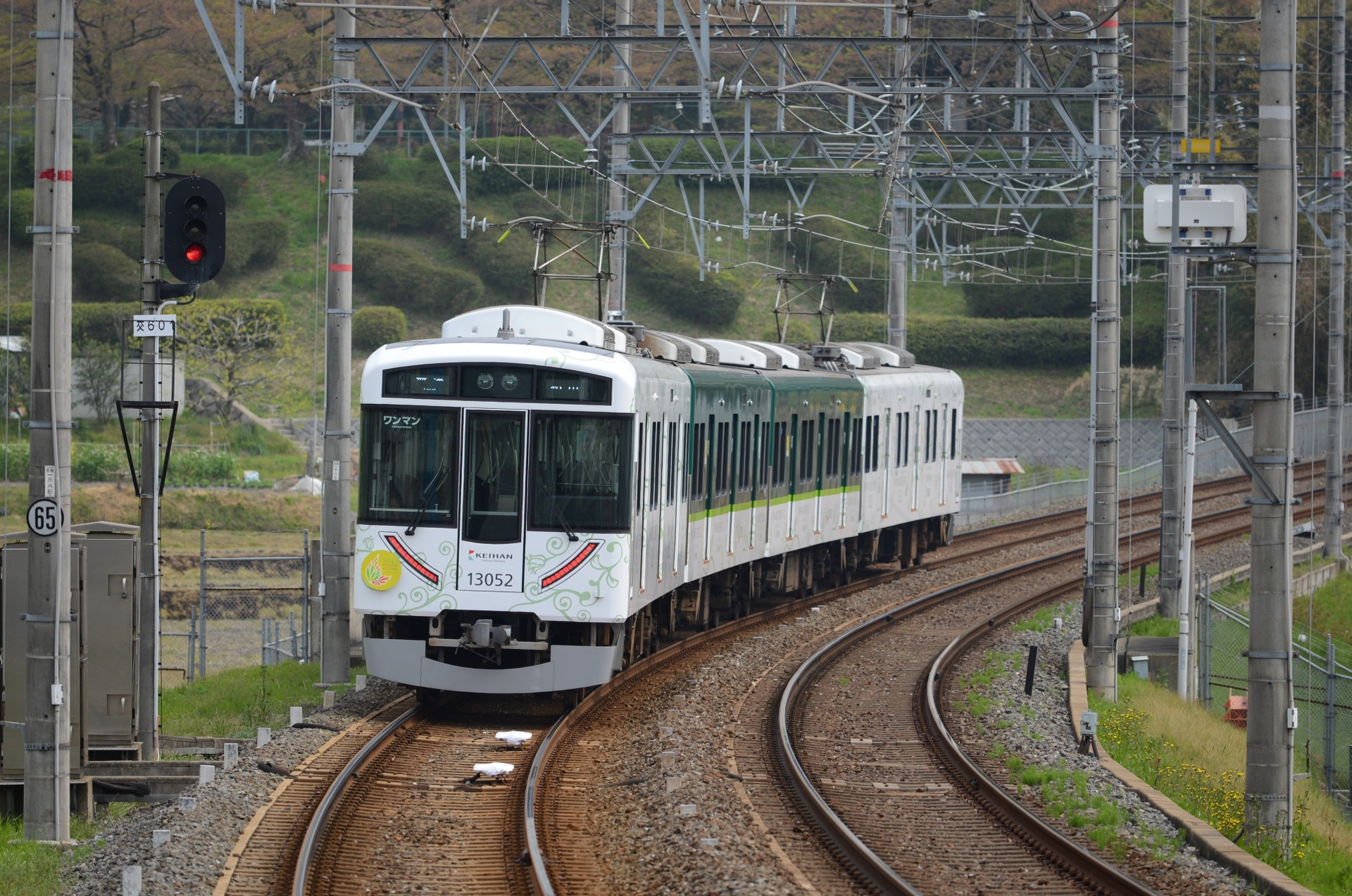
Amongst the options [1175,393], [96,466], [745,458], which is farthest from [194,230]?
[96,466]

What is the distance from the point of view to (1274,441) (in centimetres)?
1084

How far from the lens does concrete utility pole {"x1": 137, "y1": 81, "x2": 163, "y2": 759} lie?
499 inches

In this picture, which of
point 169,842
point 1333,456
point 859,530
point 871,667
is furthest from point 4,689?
point 1333,456

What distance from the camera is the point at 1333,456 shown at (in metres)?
30.0

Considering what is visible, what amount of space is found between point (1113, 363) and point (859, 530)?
8.91 meters

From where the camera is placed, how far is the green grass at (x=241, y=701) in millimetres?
14695

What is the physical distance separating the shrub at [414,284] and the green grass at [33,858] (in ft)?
163

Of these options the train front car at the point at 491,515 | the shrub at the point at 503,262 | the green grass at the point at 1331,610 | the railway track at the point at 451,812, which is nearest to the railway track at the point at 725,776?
the railway track at the point at 451,812

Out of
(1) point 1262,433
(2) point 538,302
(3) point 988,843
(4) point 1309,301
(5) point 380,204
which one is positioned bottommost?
(3) point 988,843

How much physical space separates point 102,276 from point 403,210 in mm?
12206

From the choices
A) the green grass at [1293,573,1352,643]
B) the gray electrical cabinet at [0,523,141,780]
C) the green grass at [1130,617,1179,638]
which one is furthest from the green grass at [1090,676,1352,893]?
the green grass at [1293,573,1352,643]

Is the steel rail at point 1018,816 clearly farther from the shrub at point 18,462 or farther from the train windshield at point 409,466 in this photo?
the shrub at point 18,462

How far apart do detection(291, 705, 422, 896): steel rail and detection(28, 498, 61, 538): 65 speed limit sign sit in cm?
229

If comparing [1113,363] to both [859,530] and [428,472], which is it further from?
[859,530]
